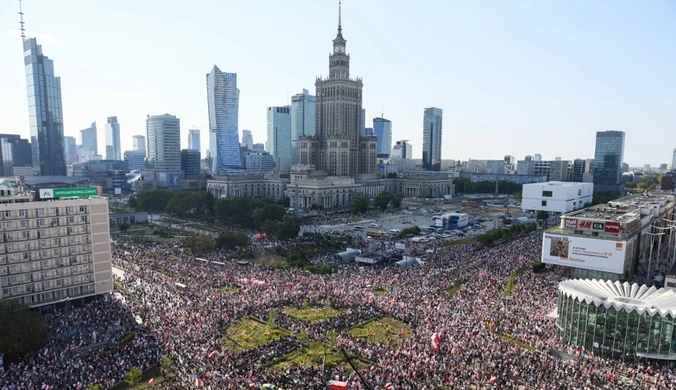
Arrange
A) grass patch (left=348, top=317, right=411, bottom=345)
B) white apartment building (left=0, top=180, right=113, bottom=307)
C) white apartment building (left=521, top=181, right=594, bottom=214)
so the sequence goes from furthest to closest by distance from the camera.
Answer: white apartment building (left=521, top=181, right=594, bottom=214) < white apartment building (left=0, top=180, right=113, bottom=307) < grass patch (left=348, top=317, right=411, bottom=345)

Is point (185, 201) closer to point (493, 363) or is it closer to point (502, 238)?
point (502, 238)

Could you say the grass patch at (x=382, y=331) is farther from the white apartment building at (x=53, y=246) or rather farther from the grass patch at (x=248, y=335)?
the white apartment building at (x=53, y=246)

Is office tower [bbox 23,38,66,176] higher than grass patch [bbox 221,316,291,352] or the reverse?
higher

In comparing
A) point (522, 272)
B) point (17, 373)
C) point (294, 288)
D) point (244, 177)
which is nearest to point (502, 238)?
point (522, 272)

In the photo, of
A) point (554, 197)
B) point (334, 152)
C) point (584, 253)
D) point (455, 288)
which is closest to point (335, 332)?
point (455, 288)

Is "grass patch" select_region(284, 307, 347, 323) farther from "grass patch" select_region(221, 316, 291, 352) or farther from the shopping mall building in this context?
the shopping mall building

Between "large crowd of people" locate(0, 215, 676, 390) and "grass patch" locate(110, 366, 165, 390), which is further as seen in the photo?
"grass patch" locate(110, 366, 165, 390)

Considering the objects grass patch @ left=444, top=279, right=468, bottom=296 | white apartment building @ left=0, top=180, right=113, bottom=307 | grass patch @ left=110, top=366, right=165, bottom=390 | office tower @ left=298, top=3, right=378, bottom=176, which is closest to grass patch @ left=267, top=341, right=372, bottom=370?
grass patch @ left=110, top=366, right=165, bottom=390

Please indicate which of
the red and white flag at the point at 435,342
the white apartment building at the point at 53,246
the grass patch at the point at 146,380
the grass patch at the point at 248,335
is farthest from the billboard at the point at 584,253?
the white apartment building at the point at 53,246
